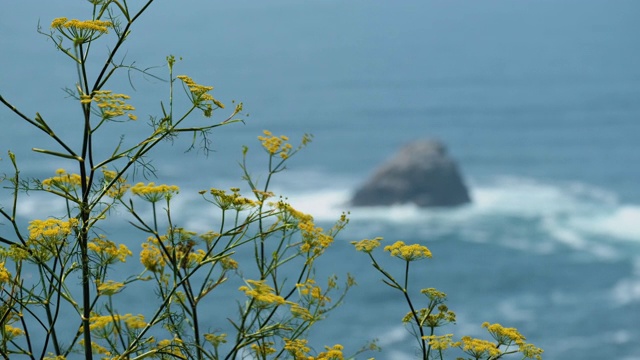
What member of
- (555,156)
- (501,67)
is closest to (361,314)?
(555,156)

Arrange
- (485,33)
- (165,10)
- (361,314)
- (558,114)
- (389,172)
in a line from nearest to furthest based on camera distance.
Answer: (361,314) → (389,172) → (558,114) → (165,10) → (485,33)

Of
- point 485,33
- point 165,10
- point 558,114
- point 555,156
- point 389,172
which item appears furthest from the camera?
point 485,33

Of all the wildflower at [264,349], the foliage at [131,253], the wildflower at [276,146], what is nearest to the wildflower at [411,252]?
the foliage at [131,253]

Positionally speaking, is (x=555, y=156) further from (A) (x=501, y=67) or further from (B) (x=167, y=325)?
(B) (x=167, y=325)

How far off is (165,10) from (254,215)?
13116cm

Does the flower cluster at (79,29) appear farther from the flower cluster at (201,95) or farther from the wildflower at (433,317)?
the wildflower at (433,317)

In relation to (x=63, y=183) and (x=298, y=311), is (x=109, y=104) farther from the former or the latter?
(x=298, y=311)

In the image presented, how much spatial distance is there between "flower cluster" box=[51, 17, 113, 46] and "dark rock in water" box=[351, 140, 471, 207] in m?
65.5

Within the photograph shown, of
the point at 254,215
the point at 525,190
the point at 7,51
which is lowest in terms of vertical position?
the point at 254,215

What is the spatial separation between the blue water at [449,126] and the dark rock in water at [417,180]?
1040 mm

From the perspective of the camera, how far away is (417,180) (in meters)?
70.9

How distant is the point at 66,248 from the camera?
301 centimetres

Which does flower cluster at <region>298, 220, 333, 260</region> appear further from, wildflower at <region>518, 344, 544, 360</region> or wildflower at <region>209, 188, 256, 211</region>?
wildflower at <region>518, 344, 544, 360</region>

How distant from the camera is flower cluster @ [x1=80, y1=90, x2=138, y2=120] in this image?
2.63 meters
